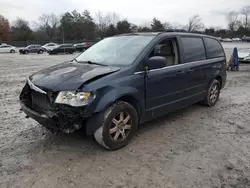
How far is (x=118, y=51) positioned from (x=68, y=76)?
1.20 m

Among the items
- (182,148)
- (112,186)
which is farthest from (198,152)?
(112,186)

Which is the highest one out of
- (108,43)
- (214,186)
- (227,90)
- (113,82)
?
(108,43)

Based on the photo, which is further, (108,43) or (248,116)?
(248,116)

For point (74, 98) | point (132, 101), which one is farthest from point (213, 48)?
point (74, 98)

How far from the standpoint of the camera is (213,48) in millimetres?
6250

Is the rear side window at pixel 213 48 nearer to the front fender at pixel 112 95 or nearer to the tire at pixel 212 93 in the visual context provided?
the tire at pixel 212 93

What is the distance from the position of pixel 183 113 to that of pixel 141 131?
1.50 meters

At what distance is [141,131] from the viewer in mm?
4738

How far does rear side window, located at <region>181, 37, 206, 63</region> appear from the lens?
5223mm

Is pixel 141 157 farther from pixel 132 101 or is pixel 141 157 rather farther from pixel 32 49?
pixel 32 49

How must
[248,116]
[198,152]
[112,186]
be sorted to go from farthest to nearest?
[248,116], [198,152], [112,186]

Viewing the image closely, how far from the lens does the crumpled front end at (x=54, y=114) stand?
11.3 ft

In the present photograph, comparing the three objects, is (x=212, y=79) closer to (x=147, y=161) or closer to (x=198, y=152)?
(x=198, y=152)

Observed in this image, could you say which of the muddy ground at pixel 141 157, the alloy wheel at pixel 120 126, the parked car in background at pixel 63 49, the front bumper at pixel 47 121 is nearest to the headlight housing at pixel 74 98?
the front bumper at pixel 47 121
